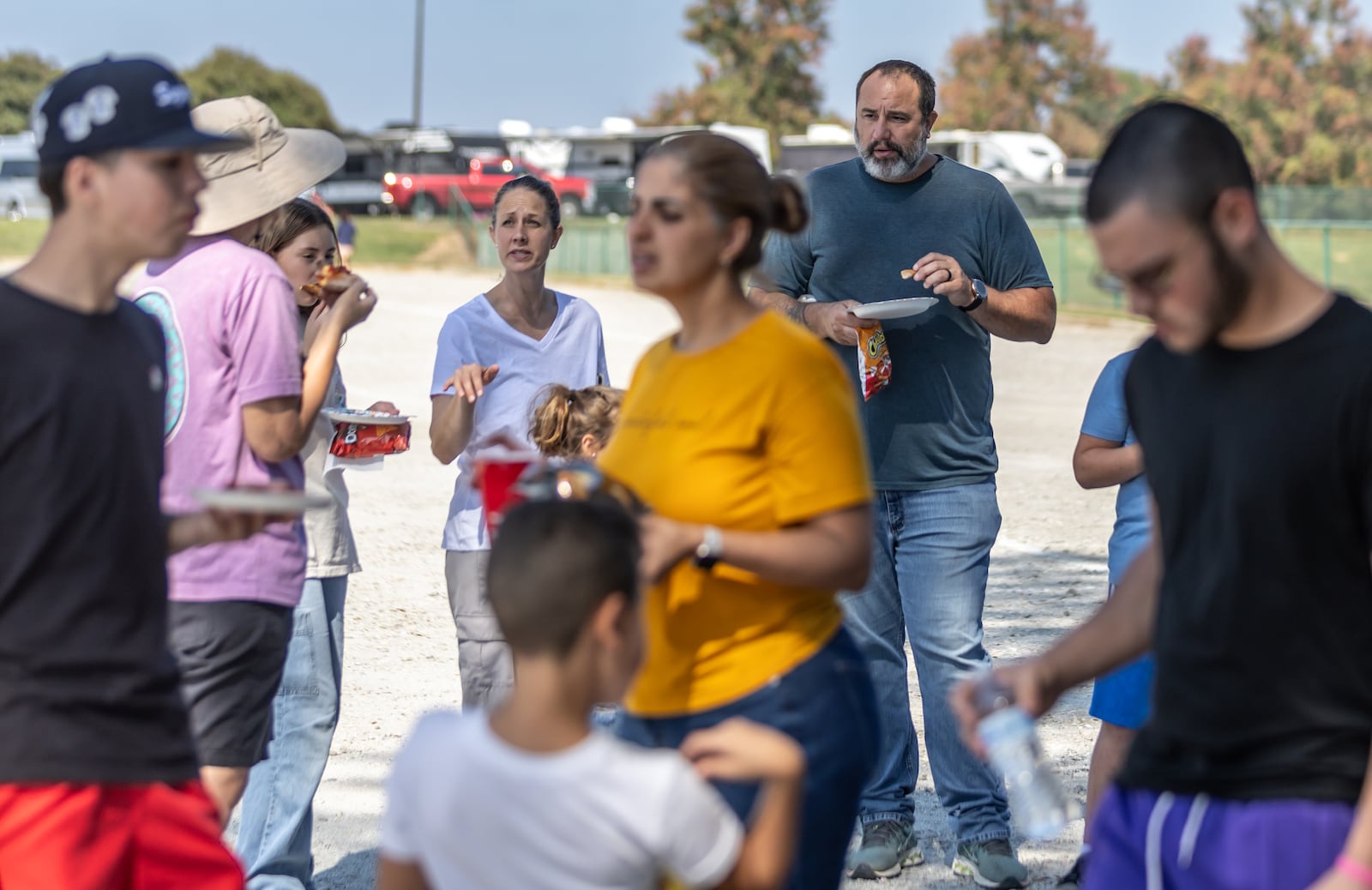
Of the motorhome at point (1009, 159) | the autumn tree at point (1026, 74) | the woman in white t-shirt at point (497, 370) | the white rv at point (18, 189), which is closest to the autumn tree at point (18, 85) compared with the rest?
the white rv at point (18, 189)

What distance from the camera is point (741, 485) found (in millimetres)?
2811

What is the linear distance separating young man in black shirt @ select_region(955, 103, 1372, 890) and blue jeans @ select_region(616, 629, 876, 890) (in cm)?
59

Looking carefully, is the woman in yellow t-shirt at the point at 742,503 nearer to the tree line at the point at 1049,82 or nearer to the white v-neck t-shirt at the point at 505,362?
the white v-neck t-shirt at the point at 505,362

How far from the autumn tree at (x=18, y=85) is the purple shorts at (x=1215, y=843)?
11201 cm

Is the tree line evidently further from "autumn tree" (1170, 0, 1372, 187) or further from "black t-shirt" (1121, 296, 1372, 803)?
"black t-shirt" (1121, 296, 1372, 803)

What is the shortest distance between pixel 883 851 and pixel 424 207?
48.8 m

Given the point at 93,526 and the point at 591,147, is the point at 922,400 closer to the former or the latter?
the point at 93,526

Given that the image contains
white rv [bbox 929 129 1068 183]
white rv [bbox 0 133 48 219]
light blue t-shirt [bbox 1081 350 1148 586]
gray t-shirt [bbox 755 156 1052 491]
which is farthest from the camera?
white rv [bbox 0 133 48 219]

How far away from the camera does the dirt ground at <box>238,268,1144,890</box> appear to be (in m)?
5.54

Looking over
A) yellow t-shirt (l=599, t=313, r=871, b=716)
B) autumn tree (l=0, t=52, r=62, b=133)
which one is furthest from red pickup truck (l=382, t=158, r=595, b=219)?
autumn tree (l=0, t=52, r=62, b=133)

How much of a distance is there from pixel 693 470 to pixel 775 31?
73.4 m

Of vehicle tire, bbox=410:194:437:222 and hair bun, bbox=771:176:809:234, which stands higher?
hair bun, bbox=771:176:809:234

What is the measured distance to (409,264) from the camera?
40.2 meters

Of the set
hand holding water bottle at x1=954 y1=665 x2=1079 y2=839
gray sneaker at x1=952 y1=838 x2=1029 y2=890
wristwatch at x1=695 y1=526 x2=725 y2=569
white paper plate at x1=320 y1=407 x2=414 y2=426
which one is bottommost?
gray sneaker at x1=952 y1=838 x2=1029 y2=890
